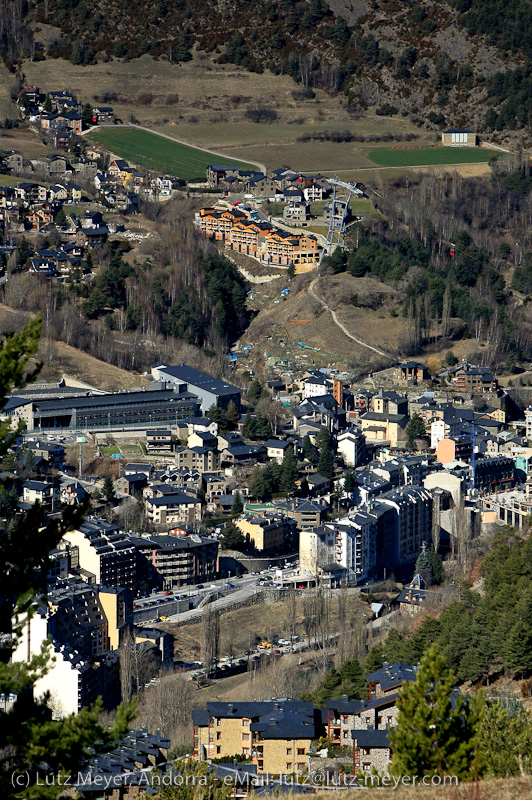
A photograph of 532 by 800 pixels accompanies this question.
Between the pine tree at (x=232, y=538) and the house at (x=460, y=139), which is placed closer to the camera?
the pine tree at (x=232, y=538)

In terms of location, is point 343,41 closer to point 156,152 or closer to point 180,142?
point 180,142

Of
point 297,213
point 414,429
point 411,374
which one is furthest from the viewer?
point 297,213

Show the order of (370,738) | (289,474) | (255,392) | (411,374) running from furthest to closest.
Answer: (411,374) < (255,392) < (289,474) < (370,738)

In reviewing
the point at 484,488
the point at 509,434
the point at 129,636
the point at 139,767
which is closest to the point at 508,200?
the point at 509,434

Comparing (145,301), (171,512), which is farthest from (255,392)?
(171,512)

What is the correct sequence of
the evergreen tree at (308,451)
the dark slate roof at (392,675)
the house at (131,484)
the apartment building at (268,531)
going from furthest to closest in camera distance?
1. the evergreen tree at (308,451)
2. the house at (131,484)
3. the apartment building at (268,531)
4. the dark slate roof at (392,675)

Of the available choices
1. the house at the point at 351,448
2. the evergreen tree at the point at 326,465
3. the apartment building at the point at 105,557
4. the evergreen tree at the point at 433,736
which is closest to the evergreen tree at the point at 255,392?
the house at the point at 351,448

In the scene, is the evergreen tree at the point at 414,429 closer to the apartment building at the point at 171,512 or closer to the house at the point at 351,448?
the house at the point at 351,448

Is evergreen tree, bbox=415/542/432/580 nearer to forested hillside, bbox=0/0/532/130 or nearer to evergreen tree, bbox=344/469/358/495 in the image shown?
evergreen tree, bbox=344/469/358/495
